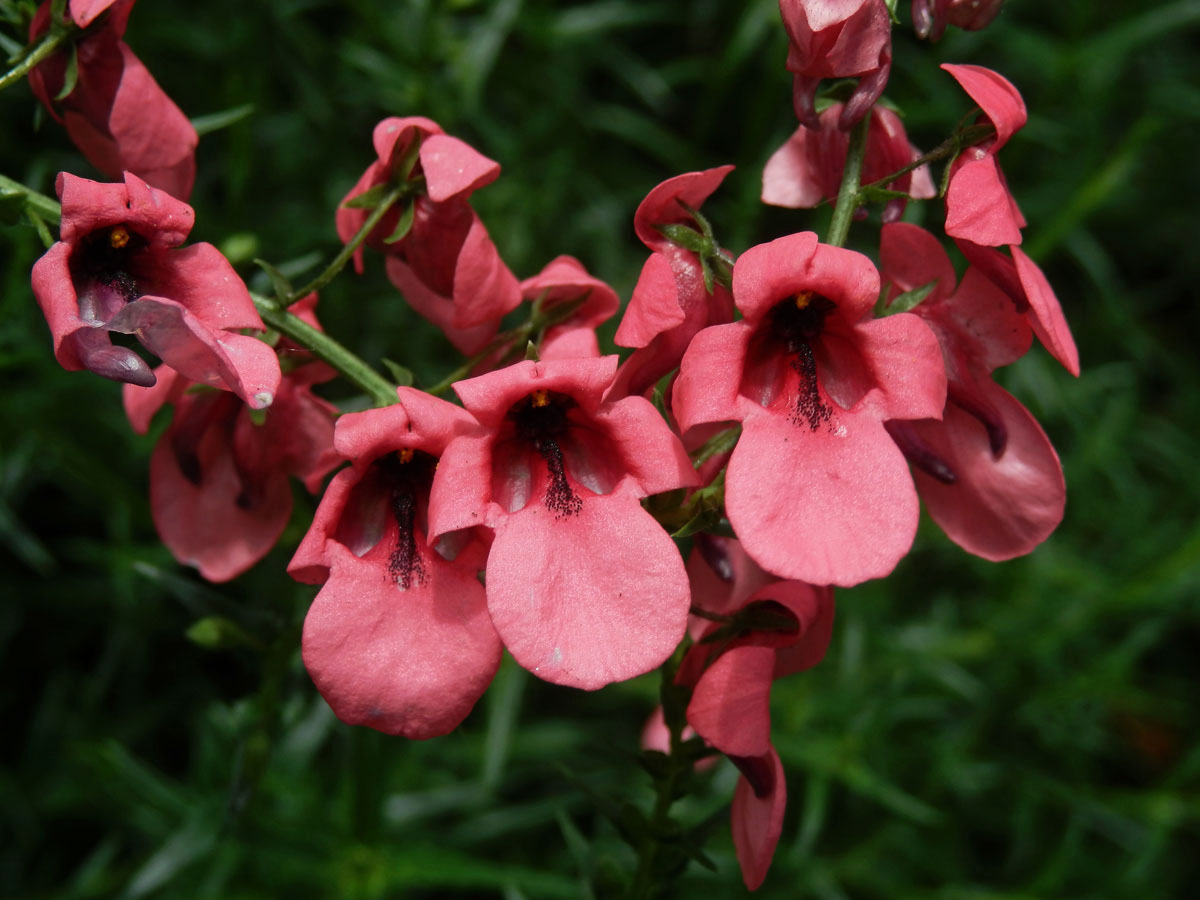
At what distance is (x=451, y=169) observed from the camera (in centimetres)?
73

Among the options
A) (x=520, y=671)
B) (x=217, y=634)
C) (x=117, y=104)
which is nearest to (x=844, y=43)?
(x=117, y=104)

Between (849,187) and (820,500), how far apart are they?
25cm

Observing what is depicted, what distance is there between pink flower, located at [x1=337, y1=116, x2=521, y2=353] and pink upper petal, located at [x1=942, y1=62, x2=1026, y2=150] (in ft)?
1.08

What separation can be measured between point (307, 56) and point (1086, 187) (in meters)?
1.27

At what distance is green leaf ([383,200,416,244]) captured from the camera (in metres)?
0.77

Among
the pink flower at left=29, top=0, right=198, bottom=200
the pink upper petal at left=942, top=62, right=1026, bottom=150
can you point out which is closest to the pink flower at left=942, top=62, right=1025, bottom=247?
the pink upper petal at left=942, top=62, right=1026, bottom=150

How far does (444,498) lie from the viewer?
0.62 m

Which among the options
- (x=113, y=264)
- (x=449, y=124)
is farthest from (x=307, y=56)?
(x=113, y=264)

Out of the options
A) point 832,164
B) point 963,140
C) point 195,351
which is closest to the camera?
point 195,351

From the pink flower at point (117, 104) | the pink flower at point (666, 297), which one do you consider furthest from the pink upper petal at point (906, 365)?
the pink flower at point (117, 104)

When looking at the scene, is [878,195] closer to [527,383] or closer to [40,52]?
[527,383]

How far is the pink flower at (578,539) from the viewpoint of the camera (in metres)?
0.60

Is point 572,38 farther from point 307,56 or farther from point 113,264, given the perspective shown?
point 113,264

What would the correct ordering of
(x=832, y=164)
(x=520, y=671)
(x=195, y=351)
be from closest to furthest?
(x=195, y=351)
(x=832, y=164)
(x=520, y=671)
